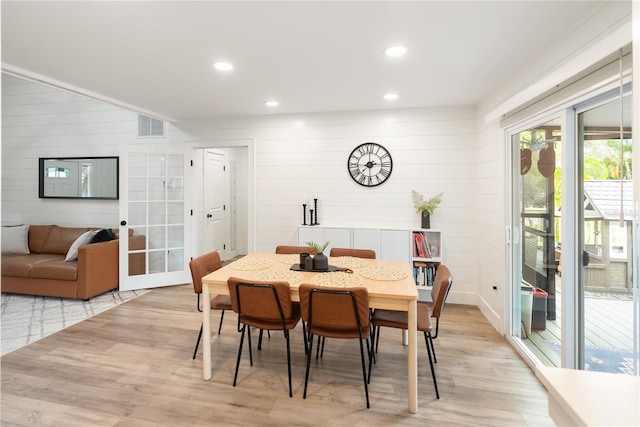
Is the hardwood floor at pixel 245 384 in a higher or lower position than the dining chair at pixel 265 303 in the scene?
lower

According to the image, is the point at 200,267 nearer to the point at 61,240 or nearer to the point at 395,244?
the point at 395,244

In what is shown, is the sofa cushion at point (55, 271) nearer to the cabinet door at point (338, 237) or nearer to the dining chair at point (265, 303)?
the dining chair at point (265, 303)

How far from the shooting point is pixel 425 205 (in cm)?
405

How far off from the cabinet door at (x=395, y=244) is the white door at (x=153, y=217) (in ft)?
9.27

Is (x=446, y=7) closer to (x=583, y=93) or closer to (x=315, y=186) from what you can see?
(x=583, y=93)

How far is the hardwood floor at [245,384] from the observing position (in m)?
2.08

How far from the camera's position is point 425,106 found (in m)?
4.07

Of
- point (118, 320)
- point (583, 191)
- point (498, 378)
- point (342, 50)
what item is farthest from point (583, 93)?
point (118, 320)

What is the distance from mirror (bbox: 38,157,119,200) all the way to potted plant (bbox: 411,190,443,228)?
4492 mm

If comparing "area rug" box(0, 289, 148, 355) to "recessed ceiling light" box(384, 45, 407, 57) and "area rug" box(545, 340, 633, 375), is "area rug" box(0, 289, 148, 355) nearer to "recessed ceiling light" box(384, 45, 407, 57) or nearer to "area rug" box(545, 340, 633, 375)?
"recessed ceiling light" box(384, 45, 407, 57)

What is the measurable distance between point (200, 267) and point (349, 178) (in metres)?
2.31

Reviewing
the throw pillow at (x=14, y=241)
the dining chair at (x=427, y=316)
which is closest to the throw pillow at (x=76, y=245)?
the throw pillow at (x=14, y=241)

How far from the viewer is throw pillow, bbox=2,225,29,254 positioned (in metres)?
4.84

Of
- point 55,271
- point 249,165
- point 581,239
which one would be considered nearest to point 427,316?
point 581,239
